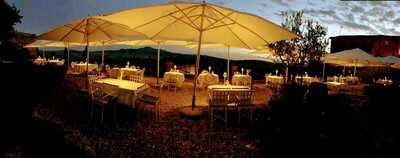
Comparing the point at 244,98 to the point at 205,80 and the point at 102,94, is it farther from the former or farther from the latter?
the point at 205,80

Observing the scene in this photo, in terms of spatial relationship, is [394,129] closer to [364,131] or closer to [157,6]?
[364,131]

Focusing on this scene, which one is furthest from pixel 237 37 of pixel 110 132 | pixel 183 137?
pixel 110 132

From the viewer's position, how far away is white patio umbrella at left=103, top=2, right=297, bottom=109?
8172 mm

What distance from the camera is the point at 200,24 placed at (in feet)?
30.0

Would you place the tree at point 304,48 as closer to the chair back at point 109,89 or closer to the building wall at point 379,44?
the chair back at point 109,89

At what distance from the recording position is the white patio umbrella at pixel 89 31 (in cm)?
1145

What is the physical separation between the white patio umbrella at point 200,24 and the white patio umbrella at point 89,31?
235cm

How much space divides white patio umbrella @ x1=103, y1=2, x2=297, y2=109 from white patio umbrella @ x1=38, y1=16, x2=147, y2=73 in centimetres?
235

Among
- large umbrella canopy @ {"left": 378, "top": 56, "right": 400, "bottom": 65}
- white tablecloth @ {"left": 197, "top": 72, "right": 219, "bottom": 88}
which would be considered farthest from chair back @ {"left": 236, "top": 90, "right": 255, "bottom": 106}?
large umbrella canopy @ {"left": 378, "top": 56, "right": 400, "bottom": 65}

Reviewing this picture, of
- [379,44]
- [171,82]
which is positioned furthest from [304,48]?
[379,44]

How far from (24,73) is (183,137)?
4608mm

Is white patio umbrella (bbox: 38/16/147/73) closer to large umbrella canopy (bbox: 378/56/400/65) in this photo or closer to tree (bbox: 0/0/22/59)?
tree (bbox: 0/0/22/59)

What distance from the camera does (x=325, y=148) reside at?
3633mm

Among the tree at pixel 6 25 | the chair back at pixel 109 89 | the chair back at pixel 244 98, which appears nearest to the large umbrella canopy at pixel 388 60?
the chair back at pixel 244 98
